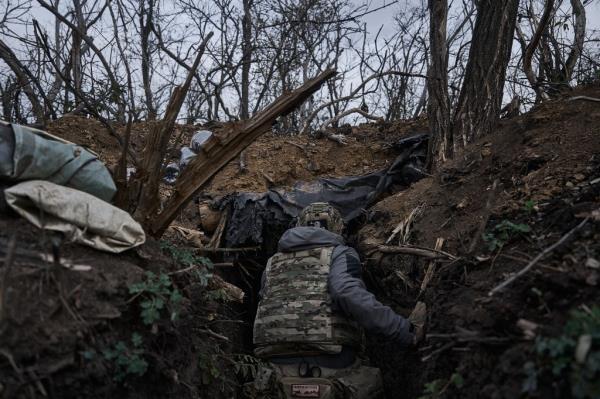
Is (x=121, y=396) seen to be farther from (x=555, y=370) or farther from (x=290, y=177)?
(x=290, y=177)

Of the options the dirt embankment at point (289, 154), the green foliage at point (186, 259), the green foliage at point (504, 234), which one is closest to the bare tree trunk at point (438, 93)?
the dirt embankment at point (289, 154)

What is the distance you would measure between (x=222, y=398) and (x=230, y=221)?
2.71m

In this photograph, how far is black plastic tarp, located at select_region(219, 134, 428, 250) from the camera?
20.0 feet

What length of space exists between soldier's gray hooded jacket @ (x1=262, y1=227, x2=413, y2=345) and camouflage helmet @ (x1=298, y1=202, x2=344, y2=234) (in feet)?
1.18

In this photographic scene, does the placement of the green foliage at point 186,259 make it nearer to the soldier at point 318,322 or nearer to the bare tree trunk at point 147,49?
the soldier at point 318,322

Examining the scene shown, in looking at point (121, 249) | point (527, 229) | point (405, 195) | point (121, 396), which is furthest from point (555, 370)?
point (405, 195)

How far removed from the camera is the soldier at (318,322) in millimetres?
3868

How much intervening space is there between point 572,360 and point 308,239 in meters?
2.77

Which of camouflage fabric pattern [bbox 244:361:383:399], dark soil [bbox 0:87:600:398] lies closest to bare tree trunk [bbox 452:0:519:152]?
dark soil [bbox 0:87:600:398]

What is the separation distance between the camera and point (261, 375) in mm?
4051

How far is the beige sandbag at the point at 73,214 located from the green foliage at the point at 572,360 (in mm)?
2269

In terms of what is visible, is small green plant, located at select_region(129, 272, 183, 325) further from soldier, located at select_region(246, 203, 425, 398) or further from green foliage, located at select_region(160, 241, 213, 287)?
soldier, located at select_region(246, 203, 425, 398)

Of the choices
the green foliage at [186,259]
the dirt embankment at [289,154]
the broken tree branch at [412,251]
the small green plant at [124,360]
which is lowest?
the small green plant at [124,360]

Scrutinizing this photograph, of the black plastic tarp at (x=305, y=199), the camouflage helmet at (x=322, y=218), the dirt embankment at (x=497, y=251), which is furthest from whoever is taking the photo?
the black plastic tarp at (x=305, y=199)
